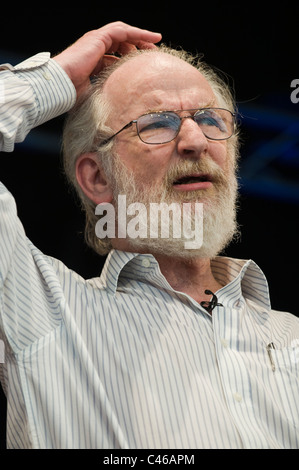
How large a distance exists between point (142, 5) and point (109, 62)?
1.08ft

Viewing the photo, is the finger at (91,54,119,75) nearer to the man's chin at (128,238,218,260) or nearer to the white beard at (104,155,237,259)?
the white beard at (104,155,237,259)

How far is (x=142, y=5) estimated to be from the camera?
8.01ft

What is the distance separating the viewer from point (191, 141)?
6.42 feet

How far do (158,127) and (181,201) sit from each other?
0.83 feet

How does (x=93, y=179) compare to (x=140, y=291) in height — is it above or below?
above

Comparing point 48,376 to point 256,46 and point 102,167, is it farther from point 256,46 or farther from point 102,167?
point 256,46

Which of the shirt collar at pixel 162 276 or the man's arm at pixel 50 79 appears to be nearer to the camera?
the man's arm at pixel 50 79

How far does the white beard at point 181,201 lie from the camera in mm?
1970

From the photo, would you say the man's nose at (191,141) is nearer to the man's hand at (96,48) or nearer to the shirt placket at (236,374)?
the man's hand at (96,48)

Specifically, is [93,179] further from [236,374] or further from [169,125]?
[236,374]

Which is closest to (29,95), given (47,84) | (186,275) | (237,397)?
(47,84)

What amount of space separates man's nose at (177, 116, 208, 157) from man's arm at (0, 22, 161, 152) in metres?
0.36

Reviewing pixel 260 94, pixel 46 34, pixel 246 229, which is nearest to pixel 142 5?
pixel 46 34

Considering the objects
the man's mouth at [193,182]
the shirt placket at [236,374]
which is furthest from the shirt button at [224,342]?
the man's mouth at [193,182]
